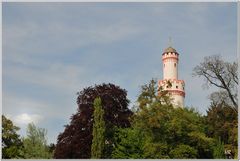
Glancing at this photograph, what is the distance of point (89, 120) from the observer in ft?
85.2

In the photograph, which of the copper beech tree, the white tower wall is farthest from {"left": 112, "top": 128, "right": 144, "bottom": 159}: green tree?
the white tower wall

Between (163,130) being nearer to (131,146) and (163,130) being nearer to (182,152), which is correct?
(182,152)

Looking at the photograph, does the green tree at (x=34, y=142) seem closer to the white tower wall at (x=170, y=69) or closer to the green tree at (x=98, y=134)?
the green tree at (x=98, y=134)

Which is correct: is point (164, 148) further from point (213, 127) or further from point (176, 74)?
point (176, 74)

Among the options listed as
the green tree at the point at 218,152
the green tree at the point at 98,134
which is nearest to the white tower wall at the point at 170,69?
the green tree at the point at 98,134

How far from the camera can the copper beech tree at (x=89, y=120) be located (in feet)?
81.6

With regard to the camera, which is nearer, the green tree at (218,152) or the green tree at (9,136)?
the green tree at (218,152)

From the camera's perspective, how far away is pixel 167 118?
69.4ft

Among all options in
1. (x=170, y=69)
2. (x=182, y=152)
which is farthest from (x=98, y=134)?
(x=170, y=69)

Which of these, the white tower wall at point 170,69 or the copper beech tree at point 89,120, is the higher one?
the white tower wall at point 170,69

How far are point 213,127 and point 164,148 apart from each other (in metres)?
6.17

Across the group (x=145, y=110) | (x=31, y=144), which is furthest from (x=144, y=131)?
(x=31, y=144)

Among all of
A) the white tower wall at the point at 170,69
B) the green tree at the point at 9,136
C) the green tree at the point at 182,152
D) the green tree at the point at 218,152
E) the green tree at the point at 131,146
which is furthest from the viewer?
the white tower wall at the point at 170,69

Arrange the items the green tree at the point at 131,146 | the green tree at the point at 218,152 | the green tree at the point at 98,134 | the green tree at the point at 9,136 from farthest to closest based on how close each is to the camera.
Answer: the green tree at the point at 9,136 → the green tree at the point at 98,134 → the green tree at the point at 218,152 → the green tree at the point at 131,146
